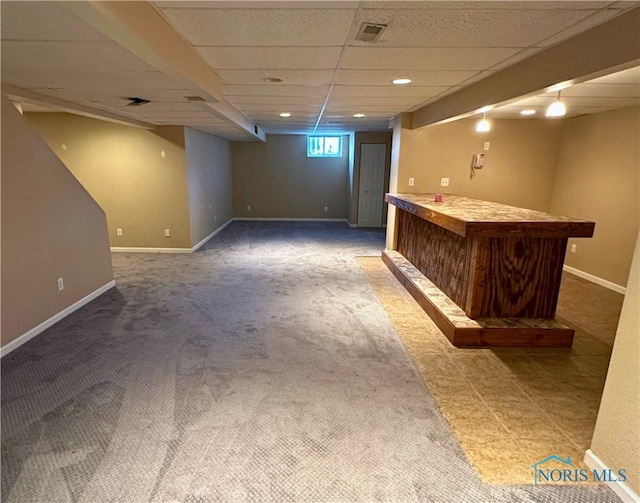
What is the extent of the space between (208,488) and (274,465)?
0.32 metres

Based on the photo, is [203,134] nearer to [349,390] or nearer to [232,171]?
[232,171]

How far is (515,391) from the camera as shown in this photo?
2371 millimetres

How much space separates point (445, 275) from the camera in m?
3.71

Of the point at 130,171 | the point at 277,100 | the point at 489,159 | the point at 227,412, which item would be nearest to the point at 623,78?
the point at 489,159

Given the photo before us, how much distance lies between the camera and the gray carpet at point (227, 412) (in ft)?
5.37

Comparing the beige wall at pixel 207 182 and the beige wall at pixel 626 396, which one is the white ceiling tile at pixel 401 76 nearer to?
the beige wall at pixel 626 396

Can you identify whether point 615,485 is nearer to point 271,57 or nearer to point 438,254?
point 438,254

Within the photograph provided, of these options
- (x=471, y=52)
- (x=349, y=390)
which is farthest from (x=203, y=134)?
(x=349, y=390)

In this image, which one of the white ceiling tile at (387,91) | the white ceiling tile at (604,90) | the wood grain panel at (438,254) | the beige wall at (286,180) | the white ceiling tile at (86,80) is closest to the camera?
the white ceiling tile at (86,80)

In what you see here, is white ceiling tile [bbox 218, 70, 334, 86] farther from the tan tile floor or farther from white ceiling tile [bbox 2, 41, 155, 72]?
the tan tile floor

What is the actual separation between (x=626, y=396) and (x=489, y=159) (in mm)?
4567

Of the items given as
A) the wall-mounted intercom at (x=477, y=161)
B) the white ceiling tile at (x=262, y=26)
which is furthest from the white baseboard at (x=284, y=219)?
the white ceiling tile at (x=262, y=26)

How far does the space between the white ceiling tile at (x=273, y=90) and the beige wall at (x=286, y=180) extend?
577 cm
